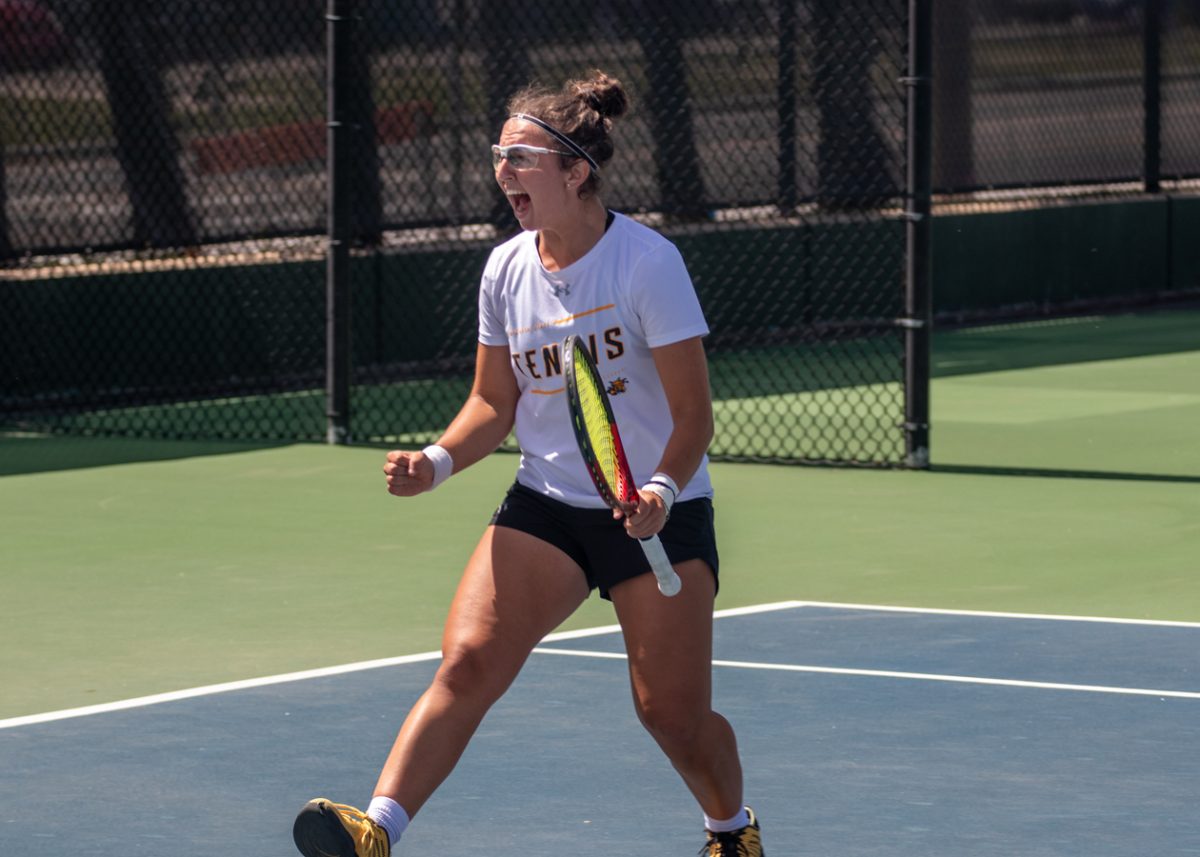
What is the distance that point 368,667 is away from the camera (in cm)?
807

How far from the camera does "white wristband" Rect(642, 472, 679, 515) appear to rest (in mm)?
5137

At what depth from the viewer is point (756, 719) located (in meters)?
7.29

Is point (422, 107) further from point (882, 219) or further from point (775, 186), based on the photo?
point (882, 219)

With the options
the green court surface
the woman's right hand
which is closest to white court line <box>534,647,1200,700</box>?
the green court surface

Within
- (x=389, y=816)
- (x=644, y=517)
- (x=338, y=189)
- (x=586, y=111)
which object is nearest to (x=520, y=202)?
(x=586, y=111)

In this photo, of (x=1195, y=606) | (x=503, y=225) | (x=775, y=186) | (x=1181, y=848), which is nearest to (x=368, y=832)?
(x=1181, y=848)

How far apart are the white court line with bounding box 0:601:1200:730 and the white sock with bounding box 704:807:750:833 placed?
233cm

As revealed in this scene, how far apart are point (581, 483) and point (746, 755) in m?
1.61

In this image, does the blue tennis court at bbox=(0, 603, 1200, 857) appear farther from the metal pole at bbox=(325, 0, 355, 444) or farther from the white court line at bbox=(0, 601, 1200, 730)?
the metal pole at bbox=(325, 0, 355, 444)

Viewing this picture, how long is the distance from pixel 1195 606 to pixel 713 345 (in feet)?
27.8

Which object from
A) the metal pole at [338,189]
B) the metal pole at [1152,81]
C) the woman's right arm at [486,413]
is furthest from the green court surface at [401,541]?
the metal pole at [1152,81]

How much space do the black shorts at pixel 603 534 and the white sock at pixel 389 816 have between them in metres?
0.63

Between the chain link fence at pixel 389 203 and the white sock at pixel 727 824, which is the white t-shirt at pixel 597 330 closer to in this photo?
the white sock at pixel 727 824

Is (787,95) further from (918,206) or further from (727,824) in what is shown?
(727,824)
